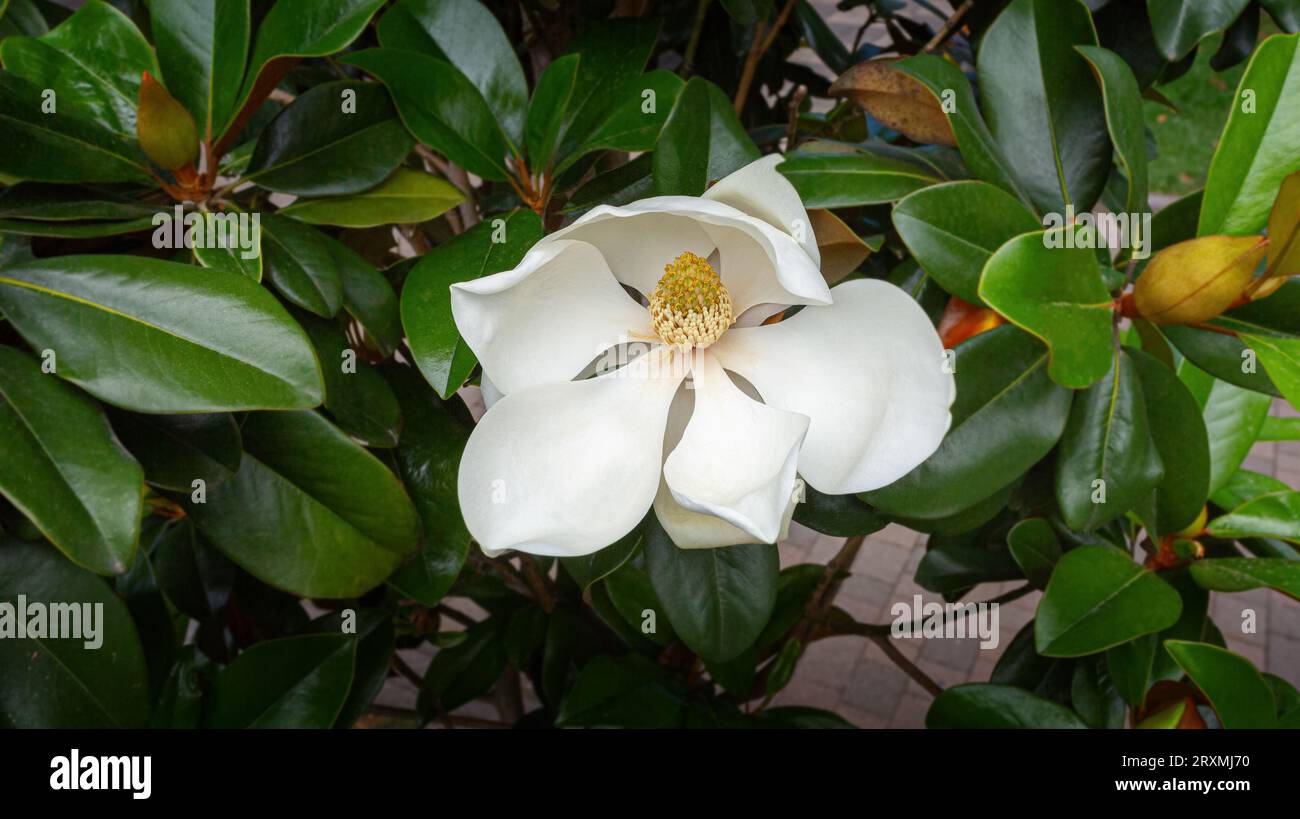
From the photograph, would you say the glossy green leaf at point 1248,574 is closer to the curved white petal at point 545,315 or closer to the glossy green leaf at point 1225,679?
the glossy green leaf at point 1225,679

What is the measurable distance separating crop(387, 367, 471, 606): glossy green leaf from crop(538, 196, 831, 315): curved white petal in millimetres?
259

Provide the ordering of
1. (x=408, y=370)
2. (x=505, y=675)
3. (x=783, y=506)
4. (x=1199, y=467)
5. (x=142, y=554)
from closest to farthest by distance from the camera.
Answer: (x=783, y=506)
(x=1199, y=467)
(x=408, y=370)
(x=142, y=554)
(x=505, y=675)

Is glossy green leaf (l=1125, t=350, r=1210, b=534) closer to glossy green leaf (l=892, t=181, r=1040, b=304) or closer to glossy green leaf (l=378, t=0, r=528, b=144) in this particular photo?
glossy green leaf (l=892, t=181, r=1040, b=304)

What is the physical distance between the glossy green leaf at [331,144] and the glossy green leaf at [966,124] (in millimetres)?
472

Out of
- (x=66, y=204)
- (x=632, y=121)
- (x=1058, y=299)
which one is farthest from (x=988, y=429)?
(x=66, y=204)

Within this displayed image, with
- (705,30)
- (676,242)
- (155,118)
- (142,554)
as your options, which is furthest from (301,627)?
(705,30)

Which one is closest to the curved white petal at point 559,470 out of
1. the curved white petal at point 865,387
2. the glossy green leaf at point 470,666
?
the curved white petal at point 865,387

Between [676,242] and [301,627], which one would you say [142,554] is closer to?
[301,627]

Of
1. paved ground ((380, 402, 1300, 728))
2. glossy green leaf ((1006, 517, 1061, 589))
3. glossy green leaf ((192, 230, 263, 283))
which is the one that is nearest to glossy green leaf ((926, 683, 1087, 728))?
glossy green leaf ((1006, 517, 1061, 589))

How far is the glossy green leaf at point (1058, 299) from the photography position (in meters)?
0.66

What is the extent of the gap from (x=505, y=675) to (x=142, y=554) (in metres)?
0.95

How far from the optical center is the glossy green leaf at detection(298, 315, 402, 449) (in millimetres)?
866

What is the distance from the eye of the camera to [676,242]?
2.46 ft

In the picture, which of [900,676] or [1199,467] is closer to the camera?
[1199,467]
